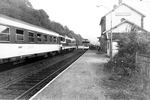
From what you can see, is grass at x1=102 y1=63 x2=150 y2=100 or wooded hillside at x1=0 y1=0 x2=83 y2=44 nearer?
grass at x1=102 y1=63 x2=150 y2=100

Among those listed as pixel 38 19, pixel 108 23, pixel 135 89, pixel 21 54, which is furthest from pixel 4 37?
pixel 38 19

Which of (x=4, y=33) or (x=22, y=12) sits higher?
(x=22, y=12)

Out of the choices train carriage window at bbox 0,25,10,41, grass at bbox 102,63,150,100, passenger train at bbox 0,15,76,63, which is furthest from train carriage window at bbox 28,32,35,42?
grass at bbox 102,63,150,100

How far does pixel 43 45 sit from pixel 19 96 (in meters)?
11.5

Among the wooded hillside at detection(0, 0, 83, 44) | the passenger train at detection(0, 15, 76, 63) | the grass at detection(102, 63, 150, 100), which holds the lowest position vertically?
the grass at detection(102, 63, 150, 100)

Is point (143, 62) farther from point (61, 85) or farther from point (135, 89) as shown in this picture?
point (61, 85)

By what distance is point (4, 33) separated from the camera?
10703 mm

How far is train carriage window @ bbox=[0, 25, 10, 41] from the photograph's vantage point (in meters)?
10.4

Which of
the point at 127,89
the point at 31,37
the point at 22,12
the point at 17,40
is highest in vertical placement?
the point at 22,12

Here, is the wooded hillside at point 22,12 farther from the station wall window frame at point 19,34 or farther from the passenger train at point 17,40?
the station wall window frame at point 19,34

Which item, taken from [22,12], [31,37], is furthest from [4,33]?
[22,12]

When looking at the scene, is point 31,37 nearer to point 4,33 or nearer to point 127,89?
point 4,33

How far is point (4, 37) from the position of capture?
10695 mm

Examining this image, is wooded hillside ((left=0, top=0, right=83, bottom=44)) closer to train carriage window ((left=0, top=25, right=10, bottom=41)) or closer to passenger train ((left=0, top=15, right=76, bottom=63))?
passenger train ((left=0, top=15, right=76, bottom=63))
